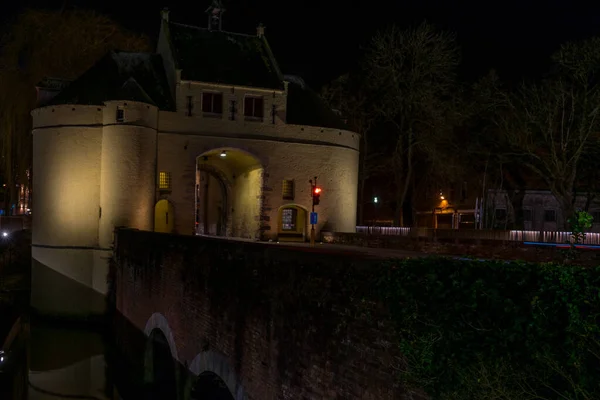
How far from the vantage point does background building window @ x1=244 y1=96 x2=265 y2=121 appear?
34684 millimetres

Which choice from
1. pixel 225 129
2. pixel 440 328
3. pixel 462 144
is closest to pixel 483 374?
pixel 440 328

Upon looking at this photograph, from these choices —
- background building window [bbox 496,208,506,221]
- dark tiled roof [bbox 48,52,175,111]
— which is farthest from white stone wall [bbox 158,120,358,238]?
background building window [bbox 496,208,506,221]

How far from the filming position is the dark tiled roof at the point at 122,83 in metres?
30.6

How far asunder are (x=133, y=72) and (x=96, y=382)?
703 inches

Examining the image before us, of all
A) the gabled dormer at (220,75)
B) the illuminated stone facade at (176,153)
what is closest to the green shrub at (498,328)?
the illuminated stone facade at (176,153)

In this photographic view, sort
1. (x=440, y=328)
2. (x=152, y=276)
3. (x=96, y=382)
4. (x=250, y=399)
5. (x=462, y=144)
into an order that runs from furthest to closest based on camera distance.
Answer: (x=462, y=144), (x=96, y=382), (x=152, y=276), (x=250, y=399), (x=440, y=328)

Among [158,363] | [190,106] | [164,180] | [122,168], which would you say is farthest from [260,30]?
[158,363]

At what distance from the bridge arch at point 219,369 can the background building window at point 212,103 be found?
20617 mm

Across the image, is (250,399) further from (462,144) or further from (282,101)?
(462,144)

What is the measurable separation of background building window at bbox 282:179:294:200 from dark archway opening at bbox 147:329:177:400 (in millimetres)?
14627

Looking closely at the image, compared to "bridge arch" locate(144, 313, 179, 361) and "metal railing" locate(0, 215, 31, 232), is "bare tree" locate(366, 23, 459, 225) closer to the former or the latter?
"bridge arch" locate(144, 313, 179, 361)

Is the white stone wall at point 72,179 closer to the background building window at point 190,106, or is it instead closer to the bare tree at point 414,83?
the background building window at point 190,106

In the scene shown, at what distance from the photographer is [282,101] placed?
35.2 meters

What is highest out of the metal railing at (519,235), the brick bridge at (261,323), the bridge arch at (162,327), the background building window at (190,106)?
the background building window at (190,106)
